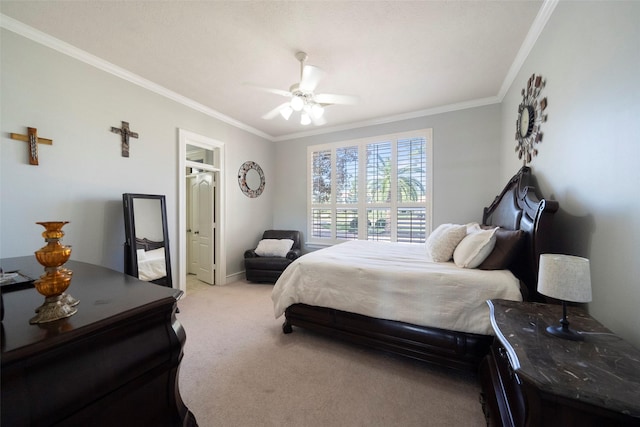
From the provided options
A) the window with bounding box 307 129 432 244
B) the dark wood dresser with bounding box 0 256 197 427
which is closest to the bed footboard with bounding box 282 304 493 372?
the dark wood dresser with bounding box 0 256 197 427

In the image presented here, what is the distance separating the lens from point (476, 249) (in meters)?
1.93

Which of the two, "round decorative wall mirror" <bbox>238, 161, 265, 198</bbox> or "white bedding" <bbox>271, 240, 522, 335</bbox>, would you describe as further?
"round decorative wall mirror" <bbox>238, 161, 265, 198</bbox>

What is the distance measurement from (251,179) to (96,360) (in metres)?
4.16

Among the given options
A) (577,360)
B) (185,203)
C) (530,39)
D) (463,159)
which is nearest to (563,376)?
(577,360)

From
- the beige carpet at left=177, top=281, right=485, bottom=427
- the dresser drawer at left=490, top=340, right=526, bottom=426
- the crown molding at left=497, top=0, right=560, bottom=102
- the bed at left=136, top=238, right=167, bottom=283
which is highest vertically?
the crown molding at left=497, top=0, right=560, bottom=102

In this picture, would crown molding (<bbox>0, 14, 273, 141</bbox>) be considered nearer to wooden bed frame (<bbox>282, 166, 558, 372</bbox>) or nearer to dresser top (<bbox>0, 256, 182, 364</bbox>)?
dresser top (<bbox>0, 256, 182, 364</bbox>)

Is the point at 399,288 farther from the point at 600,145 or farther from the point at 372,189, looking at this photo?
the point at 372,189

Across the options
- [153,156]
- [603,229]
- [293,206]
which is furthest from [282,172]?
[603,229]

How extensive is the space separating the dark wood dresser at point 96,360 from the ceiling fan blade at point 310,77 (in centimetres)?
197

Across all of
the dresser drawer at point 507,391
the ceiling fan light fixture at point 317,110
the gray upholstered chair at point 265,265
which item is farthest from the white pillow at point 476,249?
the gray upholstered chair at point 265,265

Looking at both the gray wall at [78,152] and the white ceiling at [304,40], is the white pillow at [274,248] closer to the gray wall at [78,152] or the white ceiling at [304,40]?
the gray wall at [78,152]

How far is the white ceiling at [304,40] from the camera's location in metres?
1.89

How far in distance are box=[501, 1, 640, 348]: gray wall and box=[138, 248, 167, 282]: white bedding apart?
391cm

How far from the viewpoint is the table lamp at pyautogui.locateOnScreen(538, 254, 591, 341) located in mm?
1005
